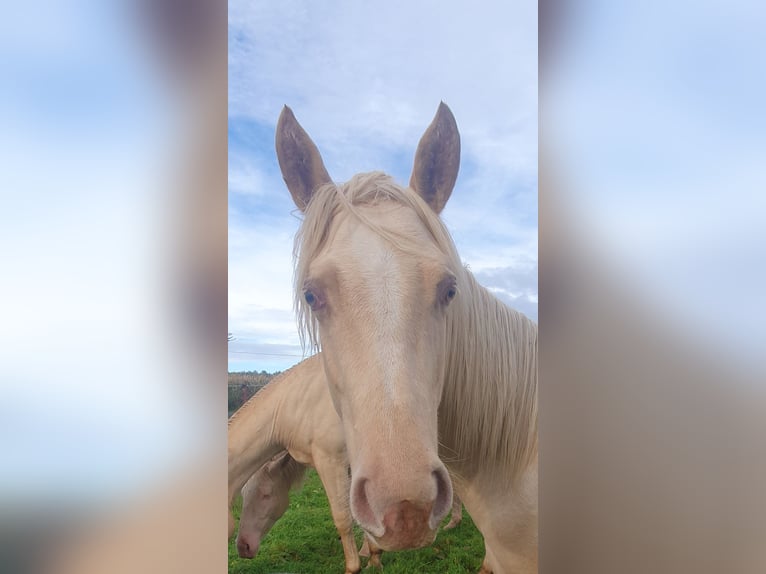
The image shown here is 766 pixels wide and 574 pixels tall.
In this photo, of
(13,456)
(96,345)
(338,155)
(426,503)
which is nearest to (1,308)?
(96,345)

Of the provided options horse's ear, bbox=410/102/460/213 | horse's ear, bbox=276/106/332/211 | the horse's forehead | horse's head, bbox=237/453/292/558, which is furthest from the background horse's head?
horse's ear, bbox=410/102/460/213

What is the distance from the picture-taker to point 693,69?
1.62 metres

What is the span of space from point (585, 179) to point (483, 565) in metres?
1.35

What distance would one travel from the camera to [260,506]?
150cm

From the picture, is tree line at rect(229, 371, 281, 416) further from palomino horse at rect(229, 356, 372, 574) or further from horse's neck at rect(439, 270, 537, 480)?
horse's neck at rect(439, 270, 537, 480)

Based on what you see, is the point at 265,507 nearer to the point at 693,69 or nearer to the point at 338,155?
the point at 338,155

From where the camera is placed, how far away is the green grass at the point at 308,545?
58.7 inches

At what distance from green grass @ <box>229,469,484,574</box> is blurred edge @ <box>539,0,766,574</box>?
351mm

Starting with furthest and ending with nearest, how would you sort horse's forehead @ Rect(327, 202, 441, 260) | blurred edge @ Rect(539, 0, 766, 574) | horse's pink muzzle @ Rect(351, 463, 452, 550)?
blurred edge @ Rect(539, 0, 766, 574) → horse's forehead @ Rect(327, 202, 441, 260) → horse's pink muzzle @ Rect(351, 463, 452, 550)

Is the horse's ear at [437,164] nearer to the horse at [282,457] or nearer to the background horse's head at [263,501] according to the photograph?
the horse at [282,457]

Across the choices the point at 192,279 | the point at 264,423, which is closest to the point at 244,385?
the point at 264,423

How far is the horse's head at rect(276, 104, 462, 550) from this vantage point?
4.11 feet

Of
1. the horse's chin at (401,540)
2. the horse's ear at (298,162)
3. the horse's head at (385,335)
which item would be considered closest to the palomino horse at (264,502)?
the horse's chin at (401,540)

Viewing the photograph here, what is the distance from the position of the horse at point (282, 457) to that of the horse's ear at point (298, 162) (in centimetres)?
56
